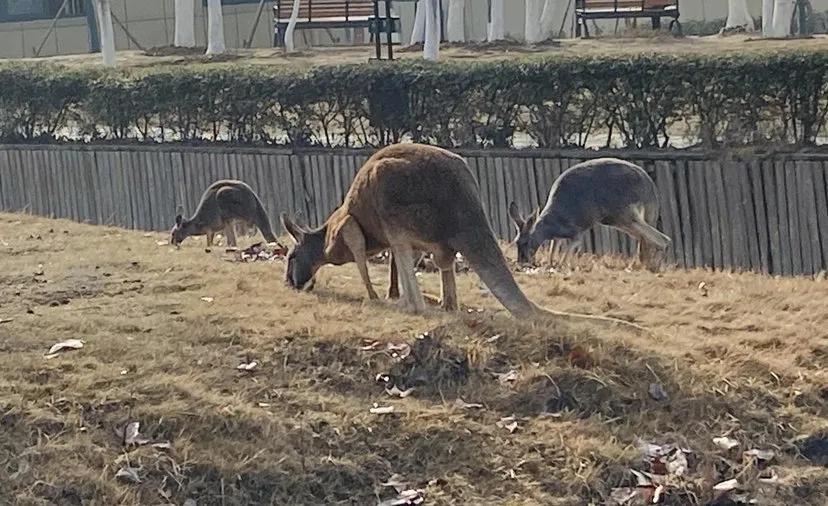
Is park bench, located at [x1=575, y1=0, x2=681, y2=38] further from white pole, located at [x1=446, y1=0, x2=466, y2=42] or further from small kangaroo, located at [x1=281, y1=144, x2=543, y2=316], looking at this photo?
small kangaroo, located at [x1=281, y1=144, x2=543, y2=316]

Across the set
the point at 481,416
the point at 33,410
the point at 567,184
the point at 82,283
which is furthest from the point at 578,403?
the point at 567,184

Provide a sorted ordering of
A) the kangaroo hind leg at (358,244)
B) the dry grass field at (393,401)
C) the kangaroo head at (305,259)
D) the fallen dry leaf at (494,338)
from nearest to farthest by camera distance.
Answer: the dry grass field at (393,401) → the fallen dry leaf at (494,338) → the kangaroo hind leg at (358,244) → the kangaroo head at (305,259)

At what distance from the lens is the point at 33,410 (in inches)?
261

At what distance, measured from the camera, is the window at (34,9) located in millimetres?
35906

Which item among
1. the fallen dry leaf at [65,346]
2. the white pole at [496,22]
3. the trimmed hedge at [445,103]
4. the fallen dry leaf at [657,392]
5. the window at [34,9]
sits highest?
the window at [34,9]

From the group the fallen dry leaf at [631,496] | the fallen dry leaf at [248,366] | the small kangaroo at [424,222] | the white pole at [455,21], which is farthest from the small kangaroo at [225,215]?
the white pole at [455,21]

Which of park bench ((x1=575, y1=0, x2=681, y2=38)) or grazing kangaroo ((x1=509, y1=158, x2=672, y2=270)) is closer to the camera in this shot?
grazing kangaroo ((x1=509, y1=158, x2=672, y2=270))

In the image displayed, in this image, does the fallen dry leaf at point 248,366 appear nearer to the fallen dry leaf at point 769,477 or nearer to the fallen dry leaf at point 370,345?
the fallen dry leaf at point 370,345

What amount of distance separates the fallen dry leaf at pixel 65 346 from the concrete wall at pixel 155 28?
2637 cm

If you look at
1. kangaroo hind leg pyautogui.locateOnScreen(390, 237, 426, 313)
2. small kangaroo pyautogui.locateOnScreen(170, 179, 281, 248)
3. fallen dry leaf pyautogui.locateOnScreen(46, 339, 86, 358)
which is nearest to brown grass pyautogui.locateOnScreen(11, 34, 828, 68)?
small kangaroo pyautogui.locateOnScreen(170, 179, 281, 248)

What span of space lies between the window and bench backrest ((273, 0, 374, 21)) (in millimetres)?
7536

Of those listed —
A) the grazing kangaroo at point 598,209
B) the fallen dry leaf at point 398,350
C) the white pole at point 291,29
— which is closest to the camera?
the fallen dry leaf at point 398,350

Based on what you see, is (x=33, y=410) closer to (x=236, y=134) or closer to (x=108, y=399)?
(x=108, y=399)

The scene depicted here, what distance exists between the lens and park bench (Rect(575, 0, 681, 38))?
28281 mm
